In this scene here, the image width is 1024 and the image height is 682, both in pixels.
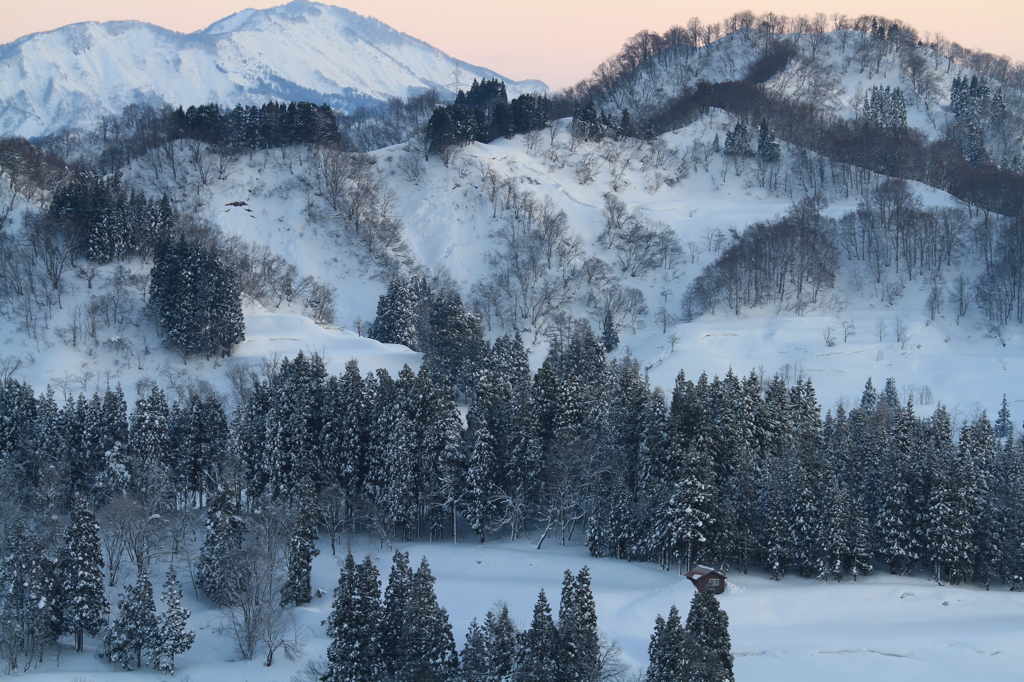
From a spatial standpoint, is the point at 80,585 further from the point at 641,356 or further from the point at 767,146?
the point at 767,146

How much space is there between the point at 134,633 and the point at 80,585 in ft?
→ 11.4

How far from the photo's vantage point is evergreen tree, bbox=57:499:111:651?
3425 cm

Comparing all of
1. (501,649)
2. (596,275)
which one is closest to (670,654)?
(501,649)

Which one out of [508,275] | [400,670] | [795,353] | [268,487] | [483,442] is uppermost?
[508,275]

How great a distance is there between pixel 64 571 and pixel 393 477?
15.8 metres

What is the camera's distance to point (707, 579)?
1389 inches

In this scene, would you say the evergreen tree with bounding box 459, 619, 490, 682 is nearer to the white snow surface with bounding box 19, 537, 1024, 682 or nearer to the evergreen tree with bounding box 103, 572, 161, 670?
the white snow surface with bounding box 19, 537, 1024, 682

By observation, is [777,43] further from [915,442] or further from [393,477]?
[393,477]

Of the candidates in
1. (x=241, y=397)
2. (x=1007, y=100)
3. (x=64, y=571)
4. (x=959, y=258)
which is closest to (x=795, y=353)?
(x=959, y=258)

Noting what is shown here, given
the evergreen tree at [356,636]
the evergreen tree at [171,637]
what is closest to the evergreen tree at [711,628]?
the evergreen tree at [356,636]

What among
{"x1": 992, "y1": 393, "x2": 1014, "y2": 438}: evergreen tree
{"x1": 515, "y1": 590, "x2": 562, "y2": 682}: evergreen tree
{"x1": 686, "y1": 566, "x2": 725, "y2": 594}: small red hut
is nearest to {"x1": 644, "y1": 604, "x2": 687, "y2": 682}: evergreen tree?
{"x1": 515, "y1": 590, "x2": 562, "y2": 682}: evergreen tree

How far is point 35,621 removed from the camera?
33.0 meters

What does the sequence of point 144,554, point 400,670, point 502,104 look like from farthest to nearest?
1. point 502,104
2. point 144,554
3. point 400,670

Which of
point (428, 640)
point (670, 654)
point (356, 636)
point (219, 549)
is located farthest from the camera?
point (219, 549)
